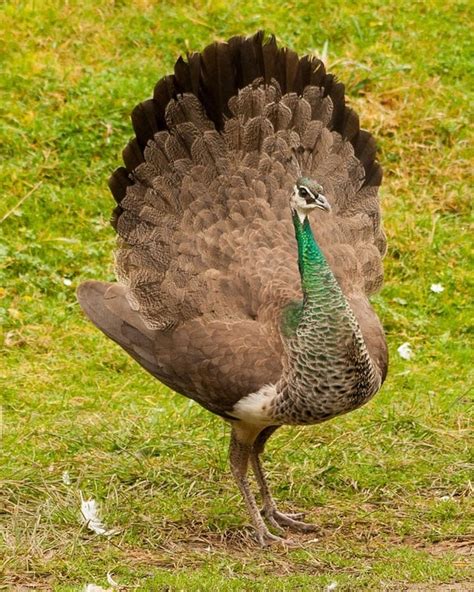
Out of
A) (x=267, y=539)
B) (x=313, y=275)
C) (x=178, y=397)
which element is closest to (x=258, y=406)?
(x=313, y=275)

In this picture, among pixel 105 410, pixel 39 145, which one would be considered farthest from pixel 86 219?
pixel 105 410

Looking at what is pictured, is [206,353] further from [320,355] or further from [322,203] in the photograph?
[322,203]

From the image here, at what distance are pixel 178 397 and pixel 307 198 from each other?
96.8 inches

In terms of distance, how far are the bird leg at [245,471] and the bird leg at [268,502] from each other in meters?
0.09

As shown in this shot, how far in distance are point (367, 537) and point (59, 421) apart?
6.70 feet

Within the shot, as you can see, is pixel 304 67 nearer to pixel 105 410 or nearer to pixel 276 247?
pixel 276 247

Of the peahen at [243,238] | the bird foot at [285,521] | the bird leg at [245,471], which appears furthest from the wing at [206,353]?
the bird foot at [285,521]

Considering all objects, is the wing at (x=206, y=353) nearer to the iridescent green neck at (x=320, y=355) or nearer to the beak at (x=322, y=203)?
the iridescent green neck at (x=320, y=355)

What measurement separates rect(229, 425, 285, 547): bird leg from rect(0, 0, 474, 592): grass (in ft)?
0.31

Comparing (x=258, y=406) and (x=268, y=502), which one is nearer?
(x=258, y=406)

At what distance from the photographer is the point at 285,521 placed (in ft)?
21.4

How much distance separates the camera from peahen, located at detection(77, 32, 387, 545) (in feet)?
19.5

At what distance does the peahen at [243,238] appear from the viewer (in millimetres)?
5938

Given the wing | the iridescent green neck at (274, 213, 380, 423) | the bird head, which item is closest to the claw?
the wing
